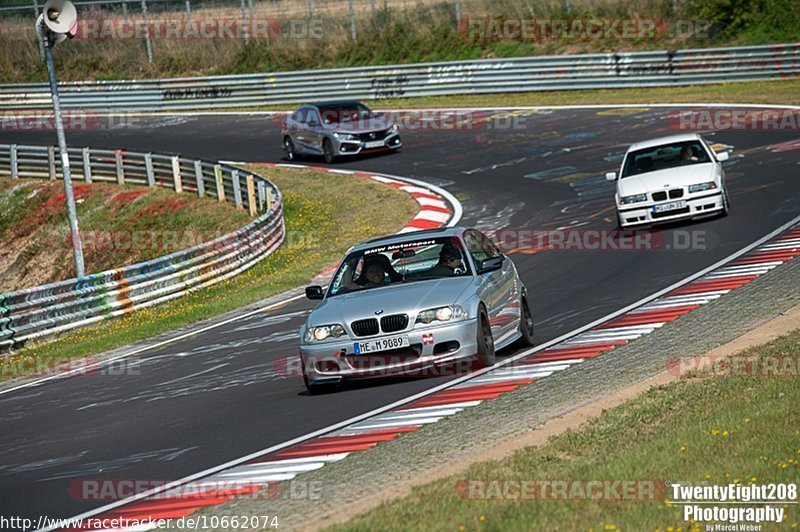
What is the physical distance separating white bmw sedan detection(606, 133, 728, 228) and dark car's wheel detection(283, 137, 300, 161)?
627 inches

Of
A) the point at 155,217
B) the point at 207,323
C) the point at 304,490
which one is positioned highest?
the point at 304,490

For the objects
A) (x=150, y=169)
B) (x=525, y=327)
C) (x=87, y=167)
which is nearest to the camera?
(x=525, y=327)

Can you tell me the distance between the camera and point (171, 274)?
21.2 metres

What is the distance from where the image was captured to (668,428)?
867cm

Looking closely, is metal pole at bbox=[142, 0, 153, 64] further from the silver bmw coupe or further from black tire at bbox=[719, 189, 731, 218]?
the silver bmw coupe

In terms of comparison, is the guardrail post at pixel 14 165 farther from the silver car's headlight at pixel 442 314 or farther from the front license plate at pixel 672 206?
the silver car's headlight at pixel 442 314

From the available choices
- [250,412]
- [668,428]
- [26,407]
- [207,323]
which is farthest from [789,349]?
[207,323]

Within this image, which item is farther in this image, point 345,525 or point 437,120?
point 437,120

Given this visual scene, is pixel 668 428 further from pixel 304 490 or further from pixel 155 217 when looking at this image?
pixel 155 217

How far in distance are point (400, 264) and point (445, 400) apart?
252cm

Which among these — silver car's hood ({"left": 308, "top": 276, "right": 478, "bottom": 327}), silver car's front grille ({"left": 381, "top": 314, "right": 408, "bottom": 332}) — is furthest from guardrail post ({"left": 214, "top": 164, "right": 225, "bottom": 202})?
silver car's front grille ({"left": 381, "top": 314, "right": 408, "bottom": 332})

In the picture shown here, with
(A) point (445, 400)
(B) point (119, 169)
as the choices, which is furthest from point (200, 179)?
(A) point (445, 400)

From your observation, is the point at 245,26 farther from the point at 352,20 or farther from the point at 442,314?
the point at 442,314

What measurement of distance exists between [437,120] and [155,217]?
398 inches
